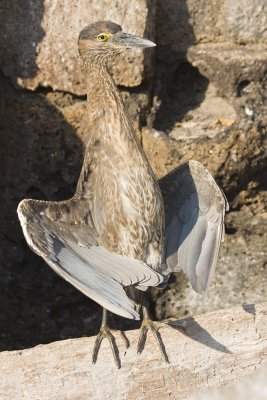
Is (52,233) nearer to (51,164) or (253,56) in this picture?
(51,164)

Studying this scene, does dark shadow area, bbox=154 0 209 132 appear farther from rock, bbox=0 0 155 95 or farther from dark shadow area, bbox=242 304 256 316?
dark shadow area, bbox=242 304 256 316

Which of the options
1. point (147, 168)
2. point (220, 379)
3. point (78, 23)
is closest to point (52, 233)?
point (147, 168)

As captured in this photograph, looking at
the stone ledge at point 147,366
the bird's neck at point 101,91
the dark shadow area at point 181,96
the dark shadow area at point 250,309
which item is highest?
the bird's neck at point 101,91

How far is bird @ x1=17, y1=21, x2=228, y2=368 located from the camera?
5508 millimetres

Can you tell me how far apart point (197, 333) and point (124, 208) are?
2.73 ft

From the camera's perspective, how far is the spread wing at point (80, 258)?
5000mm

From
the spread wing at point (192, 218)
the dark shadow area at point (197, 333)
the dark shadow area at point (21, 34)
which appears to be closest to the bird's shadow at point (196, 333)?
the dark shadow area at point (197, 333)

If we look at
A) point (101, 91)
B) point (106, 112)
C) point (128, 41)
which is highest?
point (128, 41)

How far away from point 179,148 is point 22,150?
103cm

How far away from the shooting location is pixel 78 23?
6426mm

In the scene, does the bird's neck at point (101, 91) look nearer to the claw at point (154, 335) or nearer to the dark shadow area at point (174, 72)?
the dark shadow area at point (174, 72)

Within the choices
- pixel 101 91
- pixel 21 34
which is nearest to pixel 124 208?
pixel 101 91

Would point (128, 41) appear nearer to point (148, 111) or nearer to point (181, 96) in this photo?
point (148, 111)

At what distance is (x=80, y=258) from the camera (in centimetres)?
544
